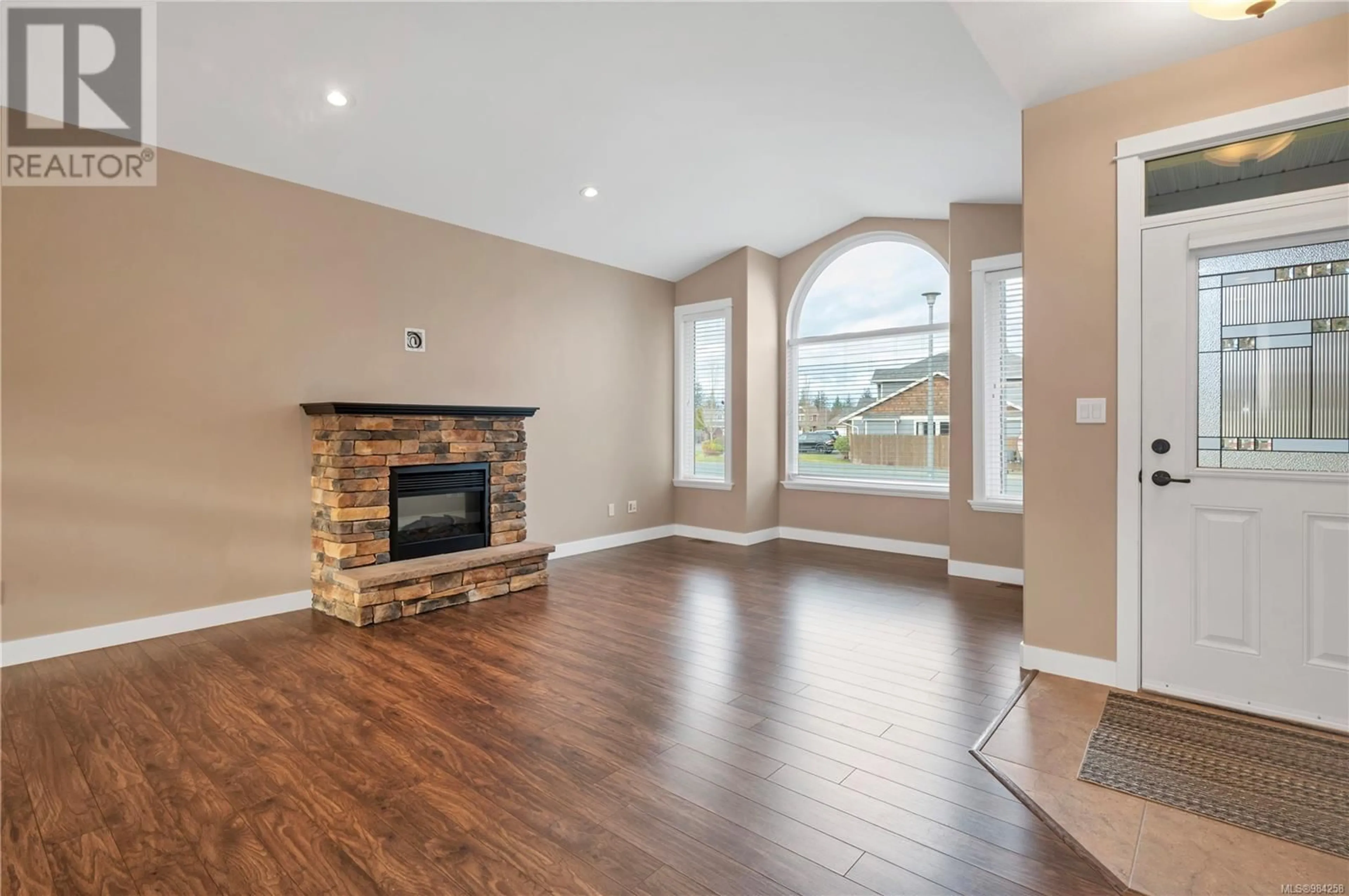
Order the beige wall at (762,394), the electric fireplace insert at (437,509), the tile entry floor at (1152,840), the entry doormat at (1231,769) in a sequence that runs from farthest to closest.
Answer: the beige wall at (762,394), the electric fireplace insert at (437,509), the entry doormat at (1231,769), the tile entry floor at (1152,840)

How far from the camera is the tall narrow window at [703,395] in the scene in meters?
6.47

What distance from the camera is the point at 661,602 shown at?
4.32 metres

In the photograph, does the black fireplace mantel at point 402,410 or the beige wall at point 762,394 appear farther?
the beige wall at point 762,394

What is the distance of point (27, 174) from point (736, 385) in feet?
16.3

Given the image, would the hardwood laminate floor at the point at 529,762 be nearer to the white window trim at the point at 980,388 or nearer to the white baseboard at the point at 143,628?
the white baseboard at the point at 143,628

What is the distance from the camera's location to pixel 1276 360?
2605mm

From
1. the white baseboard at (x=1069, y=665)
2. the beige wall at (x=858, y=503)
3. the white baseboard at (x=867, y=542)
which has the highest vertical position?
the beige wall at (x=858, y=503)

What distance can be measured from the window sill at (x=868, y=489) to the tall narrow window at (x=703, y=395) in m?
0.73

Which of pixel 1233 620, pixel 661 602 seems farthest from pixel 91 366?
pixel 1233 620

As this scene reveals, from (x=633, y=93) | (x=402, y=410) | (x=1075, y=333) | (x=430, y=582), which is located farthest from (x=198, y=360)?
(x=1075, y=333)

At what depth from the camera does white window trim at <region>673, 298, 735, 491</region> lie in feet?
21.0

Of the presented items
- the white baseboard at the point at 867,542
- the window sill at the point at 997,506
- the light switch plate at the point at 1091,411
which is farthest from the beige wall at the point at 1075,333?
the white baseboard at the point at 867,542

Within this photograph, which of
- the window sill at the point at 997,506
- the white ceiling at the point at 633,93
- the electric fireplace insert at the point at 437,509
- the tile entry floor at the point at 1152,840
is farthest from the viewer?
the window sill at the point at 997,506

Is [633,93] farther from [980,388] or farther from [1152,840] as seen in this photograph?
[1152,840]
